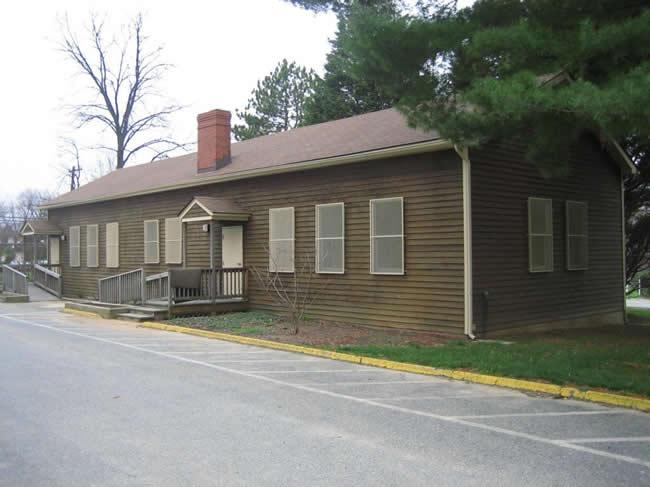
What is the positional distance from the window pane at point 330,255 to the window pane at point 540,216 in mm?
4143

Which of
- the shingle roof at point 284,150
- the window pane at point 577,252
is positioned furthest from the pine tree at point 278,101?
the window pane at point 577,252

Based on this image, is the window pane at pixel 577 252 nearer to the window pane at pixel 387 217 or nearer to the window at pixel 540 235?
the window at pixel 540 235

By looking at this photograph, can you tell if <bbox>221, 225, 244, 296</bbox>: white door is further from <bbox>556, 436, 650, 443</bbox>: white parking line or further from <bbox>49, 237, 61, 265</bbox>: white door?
<bbox>556, 436, 650, 443</bbox>: white parking line

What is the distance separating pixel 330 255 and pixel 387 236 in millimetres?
1779

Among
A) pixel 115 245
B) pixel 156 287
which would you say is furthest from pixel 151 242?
pixel 156 287

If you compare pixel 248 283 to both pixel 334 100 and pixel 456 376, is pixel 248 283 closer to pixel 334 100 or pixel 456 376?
pixel 456 376

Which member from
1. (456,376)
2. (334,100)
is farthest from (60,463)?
(334,100)

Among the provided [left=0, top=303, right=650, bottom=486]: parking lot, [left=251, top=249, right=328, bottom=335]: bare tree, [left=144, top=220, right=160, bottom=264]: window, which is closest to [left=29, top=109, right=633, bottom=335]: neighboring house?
[left=251, top=249, right=328, bottom=335]: bare tree

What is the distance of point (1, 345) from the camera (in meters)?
11.4

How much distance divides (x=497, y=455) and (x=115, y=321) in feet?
42.6

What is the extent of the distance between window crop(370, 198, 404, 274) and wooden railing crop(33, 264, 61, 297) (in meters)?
15.6

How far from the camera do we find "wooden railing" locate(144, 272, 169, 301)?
659 inches

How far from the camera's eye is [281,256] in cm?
1548

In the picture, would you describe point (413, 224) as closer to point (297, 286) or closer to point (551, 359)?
point (297, 286)
